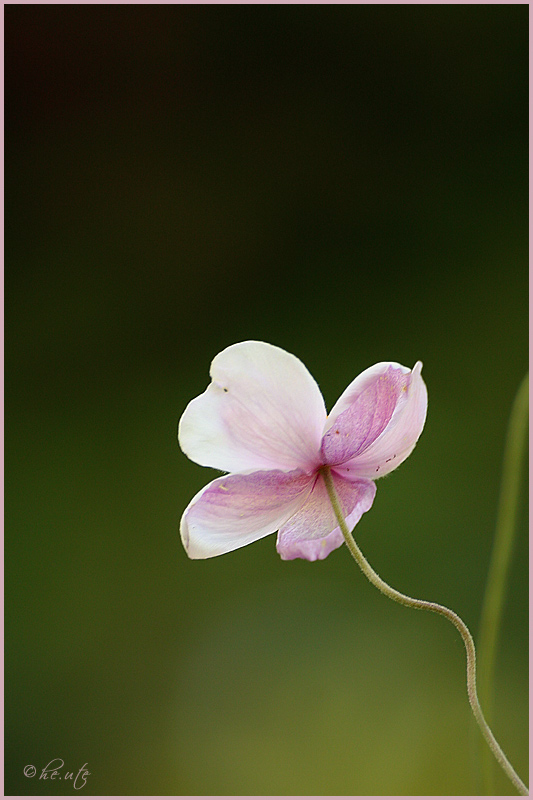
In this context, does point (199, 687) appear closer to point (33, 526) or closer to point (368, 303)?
point (33, 526)

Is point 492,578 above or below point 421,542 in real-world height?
above

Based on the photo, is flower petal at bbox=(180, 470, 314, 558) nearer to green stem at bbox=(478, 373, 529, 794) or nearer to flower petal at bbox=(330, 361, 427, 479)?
flower petal at bbox=(330, 361, 427, 479)

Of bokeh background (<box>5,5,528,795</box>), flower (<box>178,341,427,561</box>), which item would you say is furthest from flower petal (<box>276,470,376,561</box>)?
bokeh background (<box>5,5,528,795</box>)

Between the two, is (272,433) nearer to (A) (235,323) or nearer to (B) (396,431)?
(B) (396,431)

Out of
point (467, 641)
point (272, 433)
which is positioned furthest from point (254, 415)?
point (467, 641)

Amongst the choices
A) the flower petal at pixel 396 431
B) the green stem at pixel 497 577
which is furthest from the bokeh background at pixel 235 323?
the flower petal at pixel 396 431

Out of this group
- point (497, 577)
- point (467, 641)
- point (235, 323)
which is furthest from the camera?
point (235, 323)

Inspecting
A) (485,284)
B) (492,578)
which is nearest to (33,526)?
(485,284)
